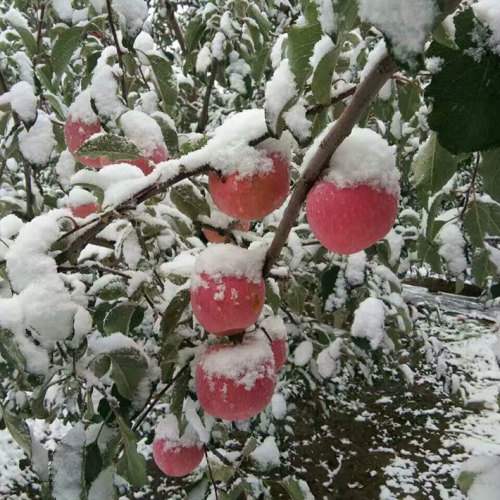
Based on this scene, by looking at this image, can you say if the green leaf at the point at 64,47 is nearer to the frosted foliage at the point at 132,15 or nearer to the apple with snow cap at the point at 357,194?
the frosted foliage at the point at 132,15

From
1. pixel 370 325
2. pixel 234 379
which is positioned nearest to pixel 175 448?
pixel 234 379

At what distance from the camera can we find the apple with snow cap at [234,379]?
0.75 m

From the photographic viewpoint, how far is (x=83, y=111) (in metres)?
0.95

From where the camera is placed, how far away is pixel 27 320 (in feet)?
1.93

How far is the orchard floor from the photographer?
2449 millimetres

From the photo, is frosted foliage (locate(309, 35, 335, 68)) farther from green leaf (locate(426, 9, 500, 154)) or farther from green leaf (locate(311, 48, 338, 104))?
green leaf (locate(426, 9, 500, 154))

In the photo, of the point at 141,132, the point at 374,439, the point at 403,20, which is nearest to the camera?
the point at 403,20

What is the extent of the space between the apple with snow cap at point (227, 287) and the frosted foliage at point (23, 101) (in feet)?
1.61

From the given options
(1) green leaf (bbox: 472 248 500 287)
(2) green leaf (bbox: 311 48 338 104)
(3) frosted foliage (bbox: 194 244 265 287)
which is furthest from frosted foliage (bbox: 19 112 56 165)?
(1) green leaf (bbox: 472 248 500 287)

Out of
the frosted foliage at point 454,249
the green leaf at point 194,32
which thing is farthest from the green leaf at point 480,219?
the green leaf at point 194,32

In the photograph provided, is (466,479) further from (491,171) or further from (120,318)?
(120,318)

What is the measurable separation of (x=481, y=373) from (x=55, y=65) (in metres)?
3.86

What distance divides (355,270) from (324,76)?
2.57 ft

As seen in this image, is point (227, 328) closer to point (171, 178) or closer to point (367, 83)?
point (171, 178)
